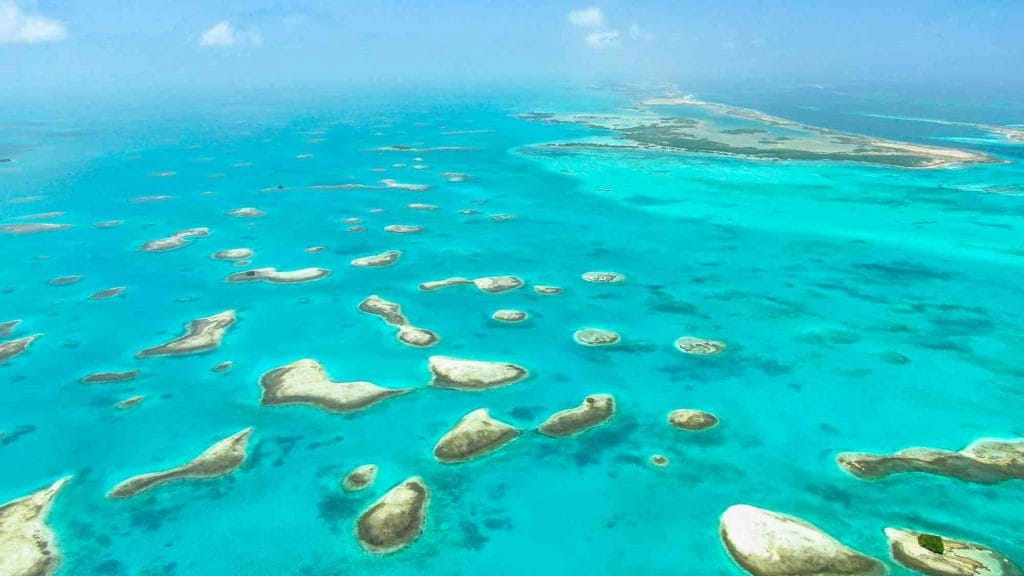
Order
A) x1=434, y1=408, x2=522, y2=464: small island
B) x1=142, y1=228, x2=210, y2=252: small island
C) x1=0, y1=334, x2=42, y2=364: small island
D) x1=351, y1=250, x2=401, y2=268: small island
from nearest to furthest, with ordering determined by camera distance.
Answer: x1=434, y1=408, x2=522, y2=464: small island, x1=0, y1=334, x2=42, y2=364: small island, x1=351, y1=250, x2=401, y2=268: small island, x1=142, y1=228, x2=210, y2=252: small island

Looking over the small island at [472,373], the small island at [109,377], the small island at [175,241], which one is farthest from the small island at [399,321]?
the small island at [175,241]

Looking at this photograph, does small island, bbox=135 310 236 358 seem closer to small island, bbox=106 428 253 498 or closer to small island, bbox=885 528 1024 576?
small island, bbox=106 428 253 498

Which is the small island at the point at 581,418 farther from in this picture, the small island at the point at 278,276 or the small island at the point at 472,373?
the small island at the point at 278,276

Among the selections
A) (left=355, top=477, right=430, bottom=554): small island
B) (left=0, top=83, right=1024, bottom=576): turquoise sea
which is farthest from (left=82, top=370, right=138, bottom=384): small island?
(left=355, top=477, right=430, bottom=554): small island

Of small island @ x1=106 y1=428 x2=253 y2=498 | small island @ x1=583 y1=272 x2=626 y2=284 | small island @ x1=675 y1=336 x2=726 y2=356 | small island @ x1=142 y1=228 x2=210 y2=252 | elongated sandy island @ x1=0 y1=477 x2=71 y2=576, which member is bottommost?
elongated sandy island @ x1=0 y1=477 x2=71 y2=576

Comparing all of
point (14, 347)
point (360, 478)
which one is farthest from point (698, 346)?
point (14, 347)

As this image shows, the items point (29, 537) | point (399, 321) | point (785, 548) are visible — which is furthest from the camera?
point (399, 321)

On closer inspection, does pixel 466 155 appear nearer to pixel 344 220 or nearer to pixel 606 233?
pixel 344 220

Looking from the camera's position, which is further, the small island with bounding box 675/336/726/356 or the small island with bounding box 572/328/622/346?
the small island with bounding box 572/328/622/346

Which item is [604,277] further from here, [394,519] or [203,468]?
[203,468]

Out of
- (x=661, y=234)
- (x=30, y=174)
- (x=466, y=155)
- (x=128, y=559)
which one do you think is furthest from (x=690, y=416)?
(x=30, y=174)
